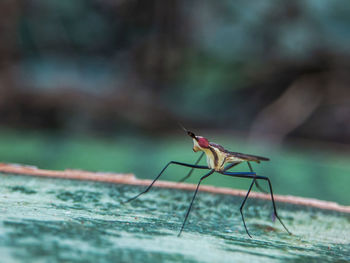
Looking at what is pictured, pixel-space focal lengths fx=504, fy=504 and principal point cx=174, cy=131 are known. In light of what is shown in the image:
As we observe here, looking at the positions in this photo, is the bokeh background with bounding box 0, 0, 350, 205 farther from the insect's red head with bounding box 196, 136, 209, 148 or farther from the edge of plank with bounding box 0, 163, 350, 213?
the insect's red head with bounding box 196, 136, 209, 148

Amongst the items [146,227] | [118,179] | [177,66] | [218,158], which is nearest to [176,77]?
[177,66]

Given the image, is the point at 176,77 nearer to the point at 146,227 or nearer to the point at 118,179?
the point at 118,179

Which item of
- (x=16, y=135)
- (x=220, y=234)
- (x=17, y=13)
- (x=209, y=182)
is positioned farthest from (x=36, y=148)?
(x=220, y=234)

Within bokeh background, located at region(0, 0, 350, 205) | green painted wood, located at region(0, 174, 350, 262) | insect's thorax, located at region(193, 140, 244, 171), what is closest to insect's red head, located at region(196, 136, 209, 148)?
insect's thorax, located at region(193, 140, 244, 171)

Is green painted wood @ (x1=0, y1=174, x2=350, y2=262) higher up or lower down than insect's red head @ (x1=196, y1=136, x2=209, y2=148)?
lower down

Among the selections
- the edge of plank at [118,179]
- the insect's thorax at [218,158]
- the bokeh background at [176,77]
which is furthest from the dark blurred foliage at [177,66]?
the insect's thorax at [218,158]

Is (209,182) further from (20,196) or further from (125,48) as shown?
(125,48)

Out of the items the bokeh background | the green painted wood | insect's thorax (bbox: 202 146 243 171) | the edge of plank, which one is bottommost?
the green painted wood

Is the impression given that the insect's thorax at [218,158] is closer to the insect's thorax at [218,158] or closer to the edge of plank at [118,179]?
the insect's thorax at [218,158]
